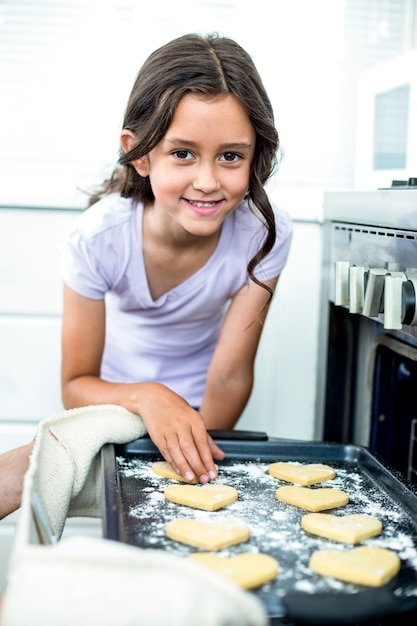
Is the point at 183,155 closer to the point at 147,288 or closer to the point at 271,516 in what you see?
the point at 147,288

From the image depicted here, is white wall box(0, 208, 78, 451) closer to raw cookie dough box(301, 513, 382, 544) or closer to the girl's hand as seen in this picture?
the girl's hand

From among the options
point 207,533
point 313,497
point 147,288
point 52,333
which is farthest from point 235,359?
point 207,533

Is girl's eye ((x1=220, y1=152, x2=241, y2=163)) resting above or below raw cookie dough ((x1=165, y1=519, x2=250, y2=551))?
above

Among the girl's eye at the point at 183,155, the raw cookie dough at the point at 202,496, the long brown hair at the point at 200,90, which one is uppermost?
the long brown hair at the point at 200,90

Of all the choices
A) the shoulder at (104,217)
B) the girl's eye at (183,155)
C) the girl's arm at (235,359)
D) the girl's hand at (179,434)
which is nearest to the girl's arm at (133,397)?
the girl's hand at (179,434)

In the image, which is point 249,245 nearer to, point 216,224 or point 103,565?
point 216,224

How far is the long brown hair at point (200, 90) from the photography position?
1144mm

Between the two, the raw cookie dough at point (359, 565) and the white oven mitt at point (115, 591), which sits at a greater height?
the white oven mitt at point (115, 591)

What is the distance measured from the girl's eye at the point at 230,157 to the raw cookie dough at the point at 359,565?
0.62m

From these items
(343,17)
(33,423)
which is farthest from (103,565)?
(343,17)

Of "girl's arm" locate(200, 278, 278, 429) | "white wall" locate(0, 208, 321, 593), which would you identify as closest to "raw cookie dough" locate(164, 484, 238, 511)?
"girl's arm" locate(200, 278, 278, 429)

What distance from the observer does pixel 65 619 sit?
534mm

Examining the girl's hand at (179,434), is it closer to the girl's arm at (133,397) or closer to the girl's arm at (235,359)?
the girl's arm at (133,397)

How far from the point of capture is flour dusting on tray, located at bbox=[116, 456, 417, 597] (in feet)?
2.23
